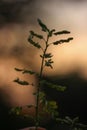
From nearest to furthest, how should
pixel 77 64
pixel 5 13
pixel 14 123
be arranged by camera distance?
1. pixel 14 123
2. pixel 77 64
3. pixel 5 13

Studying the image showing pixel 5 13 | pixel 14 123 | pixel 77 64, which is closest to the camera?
pixel 14 123

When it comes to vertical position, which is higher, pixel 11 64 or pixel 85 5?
pixel 85 5

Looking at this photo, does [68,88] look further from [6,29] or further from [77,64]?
[6,29]

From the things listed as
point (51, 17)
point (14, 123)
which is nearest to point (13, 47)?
point (51, 17)

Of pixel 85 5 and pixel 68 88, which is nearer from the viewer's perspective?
pixel 68 88

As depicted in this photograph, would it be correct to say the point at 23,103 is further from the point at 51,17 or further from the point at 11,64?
the point at 51,17

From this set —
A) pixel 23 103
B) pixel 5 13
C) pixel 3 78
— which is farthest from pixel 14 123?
pixel 5 13

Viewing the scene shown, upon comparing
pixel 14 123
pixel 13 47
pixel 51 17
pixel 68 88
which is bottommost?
pixel 14 123
